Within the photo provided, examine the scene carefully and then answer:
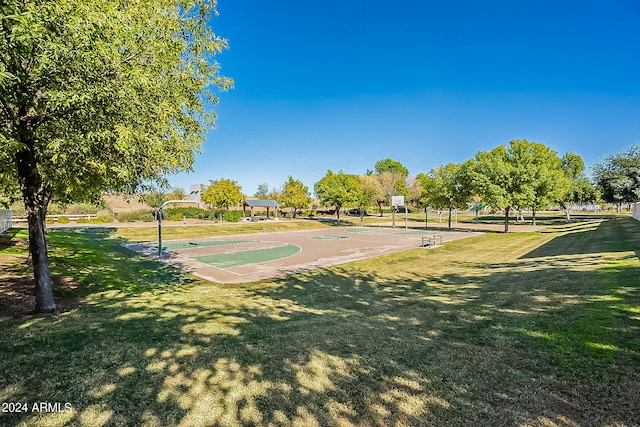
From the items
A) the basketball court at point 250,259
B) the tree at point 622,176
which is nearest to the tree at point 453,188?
the tree at point 622,176

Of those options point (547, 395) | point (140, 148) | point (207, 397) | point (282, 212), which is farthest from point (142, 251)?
point (282, 212)

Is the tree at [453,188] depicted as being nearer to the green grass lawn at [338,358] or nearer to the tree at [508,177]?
the tree at [508,177]

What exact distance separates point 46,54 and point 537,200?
37.6 m

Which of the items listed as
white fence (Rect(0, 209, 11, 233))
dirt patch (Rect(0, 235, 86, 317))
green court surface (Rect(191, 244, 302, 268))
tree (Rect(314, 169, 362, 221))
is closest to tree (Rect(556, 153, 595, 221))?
tree (Rect(314, 169, 362, 221))

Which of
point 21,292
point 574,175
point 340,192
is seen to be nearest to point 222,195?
point 340,192

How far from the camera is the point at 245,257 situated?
20.1 meters

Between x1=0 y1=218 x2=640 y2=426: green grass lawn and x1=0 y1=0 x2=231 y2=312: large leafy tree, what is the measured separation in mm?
3327

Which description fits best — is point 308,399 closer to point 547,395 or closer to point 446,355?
point 446,355

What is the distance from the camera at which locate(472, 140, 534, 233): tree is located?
3216 centimetres

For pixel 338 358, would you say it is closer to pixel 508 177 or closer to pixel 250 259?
pixel 250 259

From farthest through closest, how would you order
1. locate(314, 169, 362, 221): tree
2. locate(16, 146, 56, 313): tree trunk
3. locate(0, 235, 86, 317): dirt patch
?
1. locate(314, 169, 362, 221): tree
2. locate(0, 235, 86, 317): dirt patch
3. locate(16, 146, 56, 313): tree trunk

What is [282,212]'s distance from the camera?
70562mm

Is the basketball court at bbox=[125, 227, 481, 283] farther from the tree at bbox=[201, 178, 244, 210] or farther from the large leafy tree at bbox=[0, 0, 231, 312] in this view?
the tree at bbox=[201, 178, 244, 210]

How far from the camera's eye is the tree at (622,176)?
26672 mm
